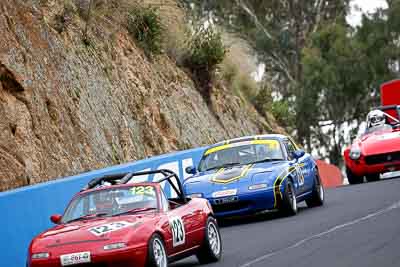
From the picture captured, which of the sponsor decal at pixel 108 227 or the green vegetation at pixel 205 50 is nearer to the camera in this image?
the sponsor decal at pixel 108 227

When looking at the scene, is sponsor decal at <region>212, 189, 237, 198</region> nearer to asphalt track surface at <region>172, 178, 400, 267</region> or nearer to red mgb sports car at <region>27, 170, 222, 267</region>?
asphalt track surface at <region>172, 178, 400, 267</region>

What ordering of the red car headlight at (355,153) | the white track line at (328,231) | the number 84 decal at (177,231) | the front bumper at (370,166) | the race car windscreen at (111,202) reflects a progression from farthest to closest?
the red car headlight at (355,153) → the front bumper at (370,166) → the white track line at (328,231) → the race car windscreen at (111,202) → the number 84 decal at (177,231)

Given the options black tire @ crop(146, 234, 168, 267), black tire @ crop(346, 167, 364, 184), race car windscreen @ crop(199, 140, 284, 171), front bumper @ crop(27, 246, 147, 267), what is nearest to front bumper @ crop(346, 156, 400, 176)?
black tire @ crop(346, 167, 364, 184)

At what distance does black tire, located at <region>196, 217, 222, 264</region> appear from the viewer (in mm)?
12711

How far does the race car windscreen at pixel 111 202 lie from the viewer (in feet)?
39.3

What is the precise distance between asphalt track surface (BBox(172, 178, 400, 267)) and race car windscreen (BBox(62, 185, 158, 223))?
121cm

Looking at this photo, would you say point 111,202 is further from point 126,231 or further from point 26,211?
point 26,211

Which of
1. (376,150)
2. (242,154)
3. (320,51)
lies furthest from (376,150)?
(320,51)

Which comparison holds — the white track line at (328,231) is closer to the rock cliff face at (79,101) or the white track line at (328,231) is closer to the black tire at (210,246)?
the black tire at (210,246)

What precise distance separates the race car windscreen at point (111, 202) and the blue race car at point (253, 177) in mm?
5109

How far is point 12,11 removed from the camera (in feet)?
72.5

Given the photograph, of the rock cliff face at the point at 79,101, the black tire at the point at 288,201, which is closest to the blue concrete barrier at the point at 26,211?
the black tire at the point at 288,201

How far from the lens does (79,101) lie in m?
23.3

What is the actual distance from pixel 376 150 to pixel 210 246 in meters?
12.8
